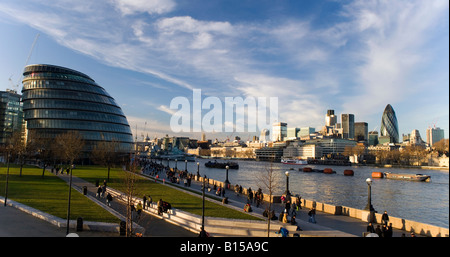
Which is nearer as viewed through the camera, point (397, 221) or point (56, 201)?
point (397, 221)

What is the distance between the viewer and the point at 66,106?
84.6 metres

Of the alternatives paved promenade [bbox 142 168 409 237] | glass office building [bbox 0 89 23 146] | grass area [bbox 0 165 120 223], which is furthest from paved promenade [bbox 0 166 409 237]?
glass office building [bbox 0 89 23 146]

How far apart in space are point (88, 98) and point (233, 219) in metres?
82.7

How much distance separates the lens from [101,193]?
28.3 meters

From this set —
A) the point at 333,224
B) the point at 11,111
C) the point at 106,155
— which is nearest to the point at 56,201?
the point at 333,224

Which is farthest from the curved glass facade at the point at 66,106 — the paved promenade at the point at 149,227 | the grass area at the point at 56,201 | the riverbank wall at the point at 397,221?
the riverbank wall at the point at 397,221

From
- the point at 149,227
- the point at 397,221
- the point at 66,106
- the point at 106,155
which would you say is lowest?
the point at 149,227

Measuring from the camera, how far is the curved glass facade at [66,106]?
8362cm

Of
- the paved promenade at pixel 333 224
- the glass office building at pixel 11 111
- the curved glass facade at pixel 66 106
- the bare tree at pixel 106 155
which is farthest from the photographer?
the glass office building at pixel 11 111

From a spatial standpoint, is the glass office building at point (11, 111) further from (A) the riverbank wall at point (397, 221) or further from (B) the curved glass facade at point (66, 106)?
(A) the riverbank wall at point (397, 221)

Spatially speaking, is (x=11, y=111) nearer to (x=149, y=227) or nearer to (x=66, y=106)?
(x=66, y=106)

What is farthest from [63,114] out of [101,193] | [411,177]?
[411,177]
